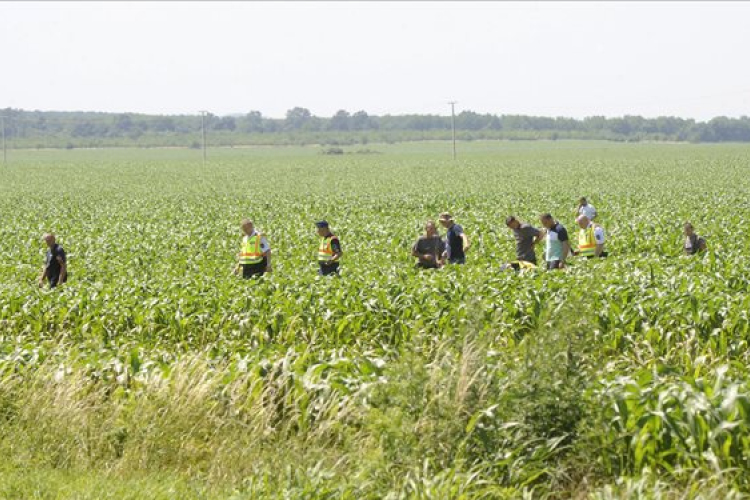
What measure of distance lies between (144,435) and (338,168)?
8596 cm

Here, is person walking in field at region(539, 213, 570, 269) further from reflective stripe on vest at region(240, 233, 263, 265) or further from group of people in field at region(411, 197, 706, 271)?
reflective stripe on vest at region(240, 233, 263, 265)

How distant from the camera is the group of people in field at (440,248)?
17.5 m

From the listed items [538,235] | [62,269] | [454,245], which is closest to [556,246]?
[538,235]

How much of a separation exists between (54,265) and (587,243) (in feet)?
28.0

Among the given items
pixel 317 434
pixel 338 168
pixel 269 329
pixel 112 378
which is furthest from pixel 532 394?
pixel 338 168

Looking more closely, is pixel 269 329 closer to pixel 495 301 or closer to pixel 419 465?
pixel 495 301

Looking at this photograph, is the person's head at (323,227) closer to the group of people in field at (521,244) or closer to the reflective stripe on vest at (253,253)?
the reflective stripe on vest at (253,253)

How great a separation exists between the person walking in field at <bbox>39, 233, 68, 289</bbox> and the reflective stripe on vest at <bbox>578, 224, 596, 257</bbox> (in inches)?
323

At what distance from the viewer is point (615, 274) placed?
15242mm

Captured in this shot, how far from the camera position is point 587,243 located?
1872 centimetres

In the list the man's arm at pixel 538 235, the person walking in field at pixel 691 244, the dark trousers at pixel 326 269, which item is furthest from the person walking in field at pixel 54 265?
the person walking in field at pixel 691 244

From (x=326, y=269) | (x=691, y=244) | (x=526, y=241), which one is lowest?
(x=326, y=269)

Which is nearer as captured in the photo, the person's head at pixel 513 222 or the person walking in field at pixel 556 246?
the person walking in field at pixel 556 246

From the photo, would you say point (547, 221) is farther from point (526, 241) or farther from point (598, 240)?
point (598, 240)
